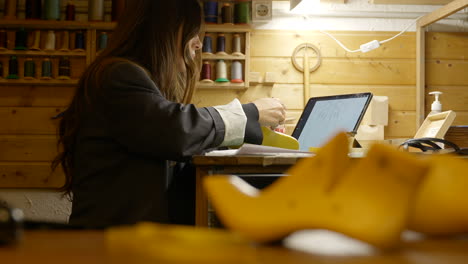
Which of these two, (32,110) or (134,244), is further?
(32,110)

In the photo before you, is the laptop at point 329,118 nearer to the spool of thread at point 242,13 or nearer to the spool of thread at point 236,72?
the spool of thread at point 236,72

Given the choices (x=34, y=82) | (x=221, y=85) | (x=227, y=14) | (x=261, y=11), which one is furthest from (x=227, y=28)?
(x=34, y=82)

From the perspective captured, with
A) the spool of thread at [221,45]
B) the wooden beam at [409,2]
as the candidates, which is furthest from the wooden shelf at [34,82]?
the wooden beam at [409,2]

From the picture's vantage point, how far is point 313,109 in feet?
6.84

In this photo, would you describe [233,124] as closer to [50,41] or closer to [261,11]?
[261,11]

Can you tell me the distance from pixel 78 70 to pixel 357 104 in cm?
185

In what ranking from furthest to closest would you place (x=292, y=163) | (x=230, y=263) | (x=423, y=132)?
(x=423, y=132) → (x=292, y=163) → (x=230, y=263)

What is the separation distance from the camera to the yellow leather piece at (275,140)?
1.50 metres

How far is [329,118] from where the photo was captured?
192 cm

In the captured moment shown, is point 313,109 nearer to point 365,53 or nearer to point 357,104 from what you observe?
point 357,104

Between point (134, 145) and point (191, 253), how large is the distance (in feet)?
3.06

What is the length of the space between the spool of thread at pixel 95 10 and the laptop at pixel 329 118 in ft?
5.10

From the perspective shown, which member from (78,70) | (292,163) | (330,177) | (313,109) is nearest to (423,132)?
(313,109)

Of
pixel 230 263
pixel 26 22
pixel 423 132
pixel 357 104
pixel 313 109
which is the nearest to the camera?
pixel 230 263
